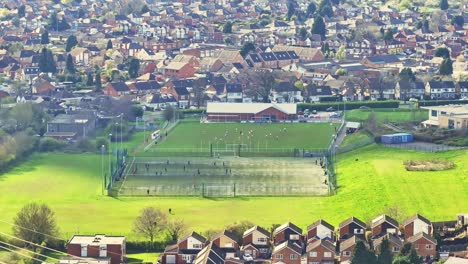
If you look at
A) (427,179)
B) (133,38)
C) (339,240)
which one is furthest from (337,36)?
(339,240)

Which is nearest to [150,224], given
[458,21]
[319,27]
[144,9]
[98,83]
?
[98,83]

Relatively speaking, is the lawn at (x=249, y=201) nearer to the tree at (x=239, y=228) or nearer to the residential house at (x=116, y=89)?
the tree at (x=239, y=228)

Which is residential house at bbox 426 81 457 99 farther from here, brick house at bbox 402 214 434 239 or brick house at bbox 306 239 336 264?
brick house at bbox 306 239 336 264

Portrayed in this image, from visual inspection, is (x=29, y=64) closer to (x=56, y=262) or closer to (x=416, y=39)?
(x=416, y=39)

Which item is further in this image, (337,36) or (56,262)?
(337,36)

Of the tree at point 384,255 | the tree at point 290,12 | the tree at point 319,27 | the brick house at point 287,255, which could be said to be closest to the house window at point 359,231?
the brick house at point 287,255

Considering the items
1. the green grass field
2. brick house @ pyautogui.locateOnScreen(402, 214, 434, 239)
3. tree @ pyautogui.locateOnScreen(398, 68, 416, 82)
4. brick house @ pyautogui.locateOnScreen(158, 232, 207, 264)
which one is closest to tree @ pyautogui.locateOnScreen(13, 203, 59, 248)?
brick house @ pyautogui.locateOnScreen(158, 232, 207, 264)
